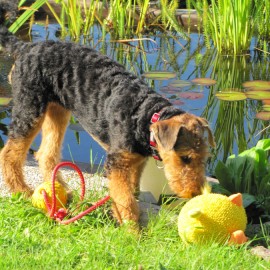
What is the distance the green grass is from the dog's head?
309 mm

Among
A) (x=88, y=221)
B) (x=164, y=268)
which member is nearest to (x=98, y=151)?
(x=88, y=221)

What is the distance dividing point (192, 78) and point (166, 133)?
3.69 meters

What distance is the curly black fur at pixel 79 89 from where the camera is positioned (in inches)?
157

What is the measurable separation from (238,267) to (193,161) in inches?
27.4

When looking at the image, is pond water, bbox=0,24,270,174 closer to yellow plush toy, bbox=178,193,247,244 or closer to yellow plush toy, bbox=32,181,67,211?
yellow plush toy, bbox=32,181,67,211

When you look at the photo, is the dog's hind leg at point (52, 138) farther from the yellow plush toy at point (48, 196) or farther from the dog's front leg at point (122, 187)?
the dog's front leg at point (122, 187)

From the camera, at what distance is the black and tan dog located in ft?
12.1

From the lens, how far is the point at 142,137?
3836 millimetres

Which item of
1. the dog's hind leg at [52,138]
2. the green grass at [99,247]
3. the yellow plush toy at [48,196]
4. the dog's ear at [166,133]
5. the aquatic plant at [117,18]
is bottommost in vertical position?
the green grass at [99,247]

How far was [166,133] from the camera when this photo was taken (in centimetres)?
358

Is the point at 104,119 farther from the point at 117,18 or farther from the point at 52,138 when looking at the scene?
the point at 117,18

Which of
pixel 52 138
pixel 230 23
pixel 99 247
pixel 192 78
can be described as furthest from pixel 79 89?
pixel 230 23

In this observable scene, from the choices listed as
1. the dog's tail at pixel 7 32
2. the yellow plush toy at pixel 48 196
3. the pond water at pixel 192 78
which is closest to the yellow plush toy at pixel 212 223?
the yellow plush toy at pixel 48 196

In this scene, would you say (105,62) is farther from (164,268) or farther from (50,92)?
(164,268)
